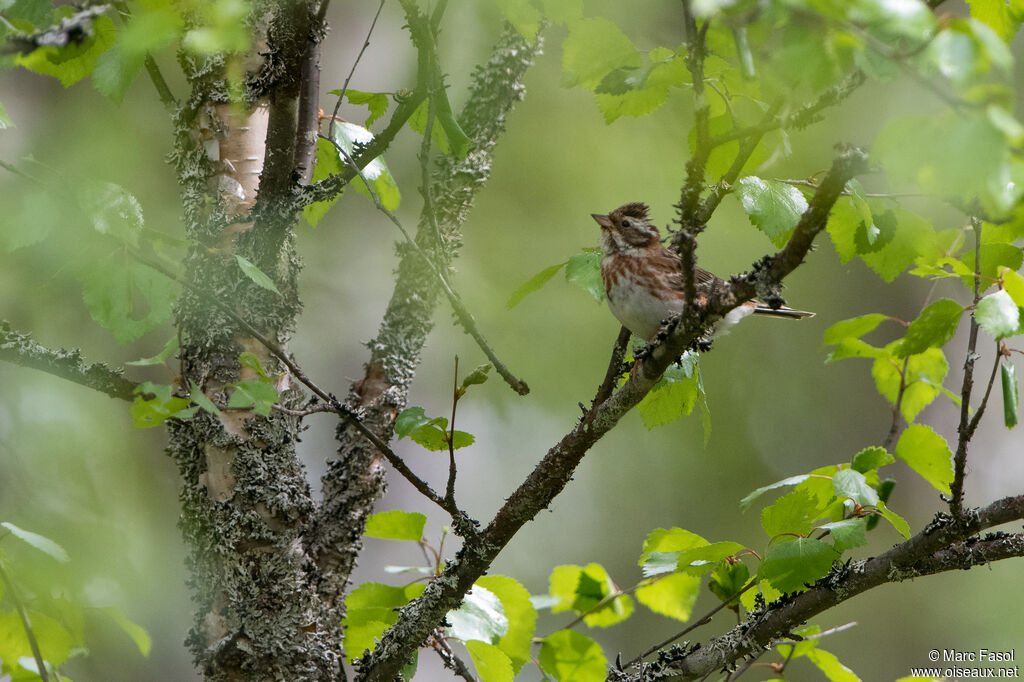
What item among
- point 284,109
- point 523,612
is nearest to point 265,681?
point 523,612

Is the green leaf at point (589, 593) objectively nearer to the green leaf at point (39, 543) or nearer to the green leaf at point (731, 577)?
the green leaf at point (731, 577)

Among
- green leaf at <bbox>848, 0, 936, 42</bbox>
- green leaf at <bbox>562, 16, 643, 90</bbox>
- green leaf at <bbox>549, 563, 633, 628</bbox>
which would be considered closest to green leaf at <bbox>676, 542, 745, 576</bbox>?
green leaf at <bbox>549, 563, 633, 628</bbox>

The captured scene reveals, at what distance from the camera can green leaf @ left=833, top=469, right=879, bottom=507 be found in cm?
202

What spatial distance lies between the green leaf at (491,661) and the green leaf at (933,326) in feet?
4.24

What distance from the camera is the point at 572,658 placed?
229 cm

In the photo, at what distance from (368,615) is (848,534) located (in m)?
1.23

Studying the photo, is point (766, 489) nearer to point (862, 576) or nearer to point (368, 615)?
point (862, 576)

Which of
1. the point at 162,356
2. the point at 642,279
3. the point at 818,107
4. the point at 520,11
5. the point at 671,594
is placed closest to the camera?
the point at 818,107

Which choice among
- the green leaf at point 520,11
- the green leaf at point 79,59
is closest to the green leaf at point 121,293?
the green leaf at point 79,59

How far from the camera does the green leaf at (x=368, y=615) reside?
225 centimetres

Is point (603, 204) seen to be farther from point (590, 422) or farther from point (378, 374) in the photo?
point (590, 422)

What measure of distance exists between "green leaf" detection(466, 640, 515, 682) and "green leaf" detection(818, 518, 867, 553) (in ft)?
2.85

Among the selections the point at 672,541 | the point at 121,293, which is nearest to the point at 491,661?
the point at 672,541

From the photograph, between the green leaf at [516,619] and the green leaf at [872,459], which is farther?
the green leaf at [516,619]
